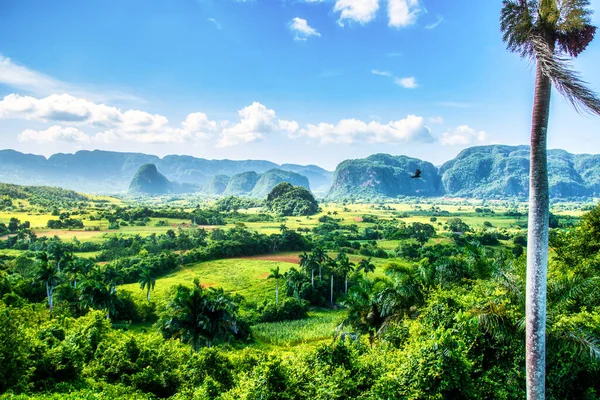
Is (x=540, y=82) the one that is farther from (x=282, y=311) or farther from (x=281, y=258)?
(x=281, y=258)

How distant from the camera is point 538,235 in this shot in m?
6.69

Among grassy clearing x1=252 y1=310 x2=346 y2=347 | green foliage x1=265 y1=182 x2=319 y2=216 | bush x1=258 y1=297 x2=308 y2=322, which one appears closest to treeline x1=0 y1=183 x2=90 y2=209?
green foliage x1=265 y1=182 x2=319 y2=216

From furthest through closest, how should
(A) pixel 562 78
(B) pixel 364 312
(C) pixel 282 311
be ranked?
(C) pixel 282 311 → (B) pixel 364 312 → (A) pixel 562 78

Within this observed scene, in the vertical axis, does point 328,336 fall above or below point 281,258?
below

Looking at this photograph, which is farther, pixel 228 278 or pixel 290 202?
pixel 290 202

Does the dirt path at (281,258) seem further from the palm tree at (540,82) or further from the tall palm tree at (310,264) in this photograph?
the palm tree at (540,82)

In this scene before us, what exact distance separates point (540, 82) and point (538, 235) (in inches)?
114

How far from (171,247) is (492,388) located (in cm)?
5786

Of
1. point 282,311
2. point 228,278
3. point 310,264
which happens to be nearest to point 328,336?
point 282,311

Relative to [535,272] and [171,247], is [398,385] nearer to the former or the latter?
[535,272]

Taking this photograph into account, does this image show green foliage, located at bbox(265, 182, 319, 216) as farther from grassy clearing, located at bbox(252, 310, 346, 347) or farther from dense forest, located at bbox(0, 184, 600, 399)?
grassy clearing, located at bbox(252, 310, 346, 347)

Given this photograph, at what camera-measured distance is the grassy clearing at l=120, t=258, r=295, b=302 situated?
3959 cm

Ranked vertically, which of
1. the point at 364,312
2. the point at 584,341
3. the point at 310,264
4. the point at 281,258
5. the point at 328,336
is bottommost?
the point at 328,336

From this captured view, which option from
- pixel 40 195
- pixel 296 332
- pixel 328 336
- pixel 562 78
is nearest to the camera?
pixel 562 78
